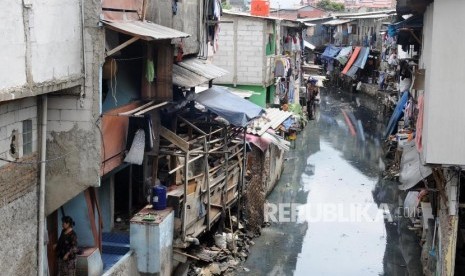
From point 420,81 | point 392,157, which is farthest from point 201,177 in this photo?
point 392,157

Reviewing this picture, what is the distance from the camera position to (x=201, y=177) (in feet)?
47.2

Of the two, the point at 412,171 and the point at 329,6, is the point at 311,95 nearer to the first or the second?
the point at 412,171

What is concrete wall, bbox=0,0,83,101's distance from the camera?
739 centimetres

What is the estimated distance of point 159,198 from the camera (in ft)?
40.6

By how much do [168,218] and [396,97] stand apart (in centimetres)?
2676

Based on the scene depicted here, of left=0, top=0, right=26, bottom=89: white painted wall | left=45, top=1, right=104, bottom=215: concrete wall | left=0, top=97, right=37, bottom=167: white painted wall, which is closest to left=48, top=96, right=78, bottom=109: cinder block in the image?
left=45, top=1, right=104, bottom=215: concrete wall

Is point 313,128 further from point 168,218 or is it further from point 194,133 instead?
point 168,218

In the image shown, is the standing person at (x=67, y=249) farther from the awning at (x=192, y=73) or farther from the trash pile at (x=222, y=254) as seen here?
the awning at (x=192, y=73)

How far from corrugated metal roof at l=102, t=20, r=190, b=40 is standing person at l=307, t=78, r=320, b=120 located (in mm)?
28798

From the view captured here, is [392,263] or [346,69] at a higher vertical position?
[346,69]

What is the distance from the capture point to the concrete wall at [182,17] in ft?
42.0

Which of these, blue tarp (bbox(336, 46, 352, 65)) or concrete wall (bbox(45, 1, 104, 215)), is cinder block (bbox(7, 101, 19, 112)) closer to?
concrete wall (bbox(45, 1, 104, 215))

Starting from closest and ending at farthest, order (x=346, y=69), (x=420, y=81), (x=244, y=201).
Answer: (x=420, y=81) < (x=244, y=201) < (x=346, y=69)

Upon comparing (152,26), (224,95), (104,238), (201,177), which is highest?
(152,26)
